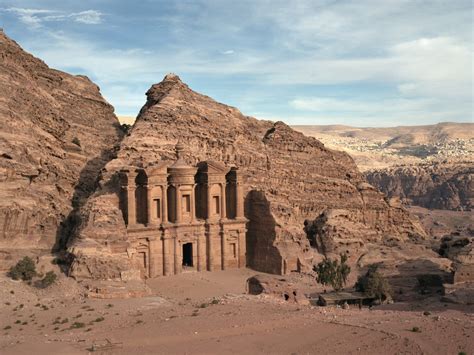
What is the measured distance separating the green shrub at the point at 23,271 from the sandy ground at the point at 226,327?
2339mm

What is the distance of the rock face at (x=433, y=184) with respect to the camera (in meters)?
102

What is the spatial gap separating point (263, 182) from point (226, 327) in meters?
25.0

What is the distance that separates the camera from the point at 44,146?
41.5m

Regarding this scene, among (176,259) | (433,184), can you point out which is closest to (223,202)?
(176,259)

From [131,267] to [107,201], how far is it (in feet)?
17.7

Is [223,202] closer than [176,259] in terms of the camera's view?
No

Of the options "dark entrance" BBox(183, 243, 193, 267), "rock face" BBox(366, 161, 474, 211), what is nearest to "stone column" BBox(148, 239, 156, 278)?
"dark entrance" BBox(183, 243, 193, 267)

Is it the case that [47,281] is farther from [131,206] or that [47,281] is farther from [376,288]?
[376,288]

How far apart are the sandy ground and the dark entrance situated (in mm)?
11325

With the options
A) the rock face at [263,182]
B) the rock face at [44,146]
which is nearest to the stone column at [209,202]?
the rock face at [263,182]

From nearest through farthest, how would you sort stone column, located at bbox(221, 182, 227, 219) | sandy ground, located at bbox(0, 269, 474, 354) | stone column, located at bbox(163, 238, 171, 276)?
1. sandy ground, located at bbox(0, 269, 474, 354)
2. stone column, located at bbox(163, 238, 171, 276)
3. stone column, located at bbox(221, 182, 227, 219)

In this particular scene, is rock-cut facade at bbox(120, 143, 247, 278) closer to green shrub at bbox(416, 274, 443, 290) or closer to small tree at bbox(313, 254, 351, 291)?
small tree at bbox(313, 254, 351, 291)

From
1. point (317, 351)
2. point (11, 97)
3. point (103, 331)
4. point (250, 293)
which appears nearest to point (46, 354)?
point (103, 331)

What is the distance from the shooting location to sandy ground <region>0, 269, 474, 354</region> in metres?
20.1
